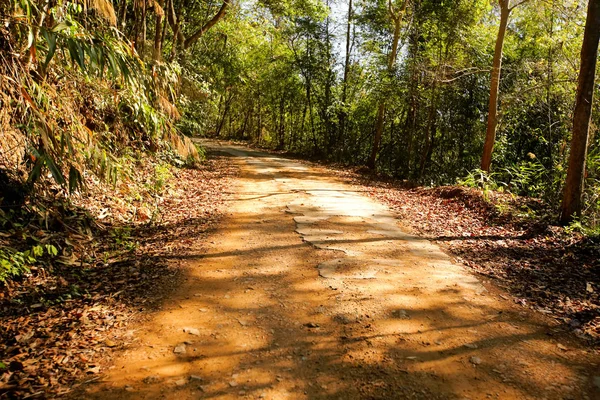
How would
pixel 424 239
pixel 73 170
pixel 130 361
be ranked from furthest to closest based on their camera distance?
1. pixel 424 239
2. pixel 73 170
3. pixel 130 361

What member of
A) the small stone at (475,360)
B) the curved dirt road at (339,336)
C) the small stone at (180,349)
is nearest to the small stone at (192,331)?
the curved dirt road at (339,336)

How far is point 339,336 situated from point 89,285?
9.23ft

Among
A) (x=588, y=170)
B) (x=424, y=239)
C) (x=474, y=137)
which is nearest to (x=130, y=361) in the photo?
(x=424, y=239)

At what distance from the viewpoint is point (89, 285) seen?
14.5 feet

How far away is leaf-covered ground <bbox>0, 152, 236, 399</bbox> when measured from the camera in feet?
10.0

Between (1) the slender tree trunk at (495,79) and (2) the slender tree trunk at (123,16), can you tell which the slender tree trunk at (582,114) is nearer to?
(1) the slender tree trunk at (495,79)

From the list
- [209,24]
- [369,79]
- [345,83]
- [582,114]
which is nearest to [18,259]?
[582,114]

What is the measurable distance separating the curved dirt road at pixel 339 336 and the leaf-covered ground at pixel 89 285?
30 cm

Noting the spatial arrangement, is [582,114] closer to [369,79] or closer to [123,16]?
[123,16]

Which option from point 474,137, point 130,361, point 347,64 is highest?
point 347,64

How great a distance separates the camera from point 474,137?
16.0 m

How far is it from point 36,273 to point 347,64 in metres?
18.9

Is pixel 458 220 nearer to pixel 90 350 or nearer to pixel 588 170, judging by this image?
pixel 588 170

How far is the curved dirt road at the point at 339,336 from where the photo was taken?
3.00 meters
